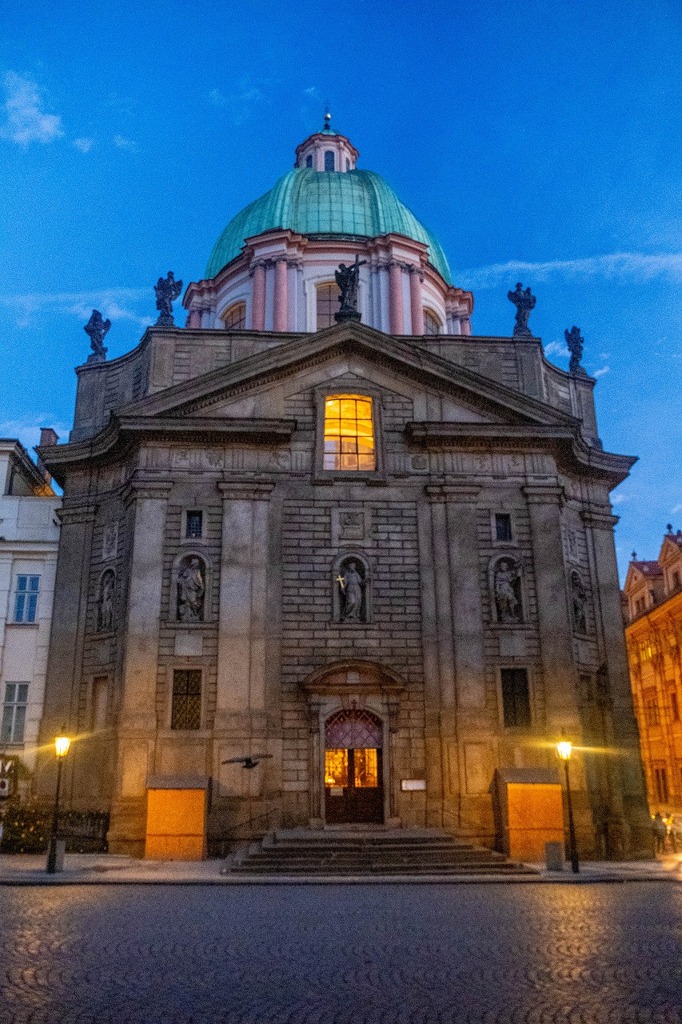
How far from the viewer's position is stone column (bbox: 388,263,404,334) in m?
41.2

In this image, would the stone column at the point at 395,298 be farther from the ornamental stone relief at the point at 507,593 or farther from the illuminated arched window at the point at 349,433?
the ornamental stone relief at the point at 507,593

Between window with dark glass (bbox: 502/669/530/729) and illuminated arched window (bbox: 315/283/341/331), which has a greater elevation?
illuminated arched window (bbox: 315/283/341/331)

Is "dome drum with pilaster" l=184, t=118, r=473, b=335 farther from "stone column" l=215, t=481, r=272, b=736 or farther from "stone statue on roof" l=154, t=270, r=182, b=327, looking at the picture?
"stone column" l=215, t=481, r=272, b=736

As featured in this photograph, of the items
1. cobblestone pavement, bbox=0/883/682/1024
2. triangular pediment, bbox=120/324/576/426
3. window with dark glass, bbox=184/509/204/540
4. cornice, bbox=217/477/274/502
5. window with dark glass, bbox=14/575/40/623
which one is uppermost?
triangular pediment, bbox=120/324/576/426

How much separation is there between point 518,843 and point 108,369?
23.5 meters

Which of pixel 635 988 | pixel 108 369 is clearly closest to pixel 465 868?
pixel 635 988

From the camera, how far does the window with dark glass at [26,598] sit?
32812 millimetres

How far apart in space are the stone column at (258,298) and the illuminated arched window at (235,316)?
5.97 feet

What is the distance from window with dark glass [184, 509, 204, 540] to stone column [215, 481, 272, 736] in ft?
3.00

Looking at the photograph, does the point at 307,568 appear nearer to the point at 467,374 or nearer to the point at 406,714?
the point at 406,714

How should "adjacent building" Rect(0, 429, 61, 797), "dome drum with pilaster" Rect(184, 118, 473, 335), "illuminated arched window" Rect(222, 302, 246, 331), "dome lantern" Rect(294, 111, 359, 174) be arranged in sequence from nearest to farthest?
"adjacent building" Rect(0, 429, 61, 797) → "dome drum with pilaster" Rect(184, 118, 473, 335) → "illuminated arched window" Rect(222, 302, 246, 331) → "dome lantern" Rect(294, 111, 359, 174)

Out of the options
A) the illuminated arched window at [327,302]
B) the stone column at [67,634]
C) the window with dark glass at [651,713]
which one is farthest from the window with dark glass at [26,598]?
the window with dark glass at [651,713]

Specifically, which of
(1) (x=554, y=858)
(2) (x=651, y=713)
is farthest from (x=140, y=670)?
(2) (x=651, y=713)

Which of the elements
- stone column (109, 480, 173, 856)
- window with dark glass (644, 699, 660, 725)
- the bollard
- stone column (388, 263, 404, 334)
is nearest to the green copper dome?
stone column (388, 263, 404, 334)
